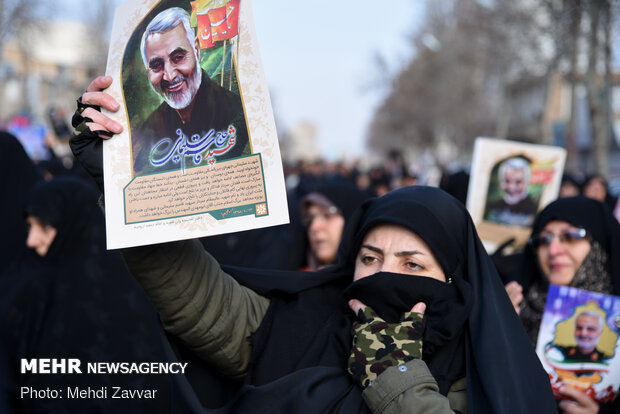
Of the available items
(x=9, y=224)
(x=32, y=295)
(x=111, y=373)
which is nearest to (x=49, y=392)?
(x=111, y=373)

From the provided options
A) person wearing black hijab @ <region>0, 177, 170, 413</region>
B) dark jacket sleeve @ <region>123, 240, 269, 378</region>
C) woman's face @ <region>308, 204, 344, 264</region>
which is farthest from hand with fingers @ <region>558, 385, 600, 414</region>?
woman's face @ <region>308, 204, 344, 264</region>

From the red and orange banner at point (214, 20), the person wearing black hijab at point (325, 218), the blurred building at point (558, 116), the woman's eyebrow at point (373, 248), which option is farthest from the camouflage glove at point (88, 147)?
the blurred building at point (558, 116)

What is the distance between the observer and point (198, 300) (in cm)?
198

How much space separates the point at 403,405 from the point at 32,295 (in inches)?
93.9

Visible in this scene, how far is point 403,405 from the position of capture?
6.06 feet

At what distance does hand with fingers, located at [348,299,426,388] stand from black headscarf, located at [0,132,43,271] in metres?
2.88

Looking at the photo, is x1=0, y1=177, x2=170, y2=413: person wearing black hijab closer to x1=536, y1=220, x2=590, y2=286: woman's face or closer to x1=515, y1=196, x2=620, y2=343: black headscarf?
x1=515, y1=196, x2=620, y2=343: black headscarf

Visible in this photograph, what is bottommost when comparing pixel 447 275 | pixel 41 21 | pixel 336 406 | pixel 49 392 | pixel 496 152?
pixel 49 392

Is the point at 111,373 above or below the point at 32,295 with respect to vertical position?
below

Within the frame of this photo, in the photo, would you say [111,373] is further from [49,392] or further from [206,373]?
[206,373]

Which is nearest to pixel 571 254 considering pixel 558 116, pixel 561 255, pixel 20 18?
pixel 561 255

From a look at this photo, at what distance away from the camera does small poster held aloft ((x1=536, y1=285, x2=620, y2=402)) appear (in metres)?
2.62

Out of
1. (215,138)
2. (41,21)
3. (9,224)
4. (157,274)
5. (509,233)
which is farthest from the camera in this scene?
(41,21)

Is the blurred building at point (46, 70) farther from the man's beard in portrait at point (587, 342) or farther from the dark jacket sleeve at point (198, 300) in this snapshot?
the man's beard in portrait at point (587, 342)
